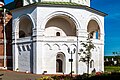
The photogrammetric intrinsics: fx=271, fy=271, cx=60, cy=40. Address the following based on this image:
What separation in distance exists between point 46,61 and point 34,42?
113 inches

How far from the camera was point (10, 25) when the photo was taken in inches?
1636

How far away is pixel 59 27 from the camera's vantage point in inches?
1485

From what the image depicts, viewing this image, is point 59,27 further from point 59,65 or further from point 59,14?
point 59,65

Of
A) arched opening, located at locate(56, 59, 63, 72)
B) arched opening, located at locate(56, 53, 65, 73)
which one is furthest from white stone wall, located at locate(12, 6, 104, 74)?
arched opening, located at locate(56, 59, 63, 72)

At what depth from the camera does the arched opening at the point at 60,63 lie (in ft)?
117

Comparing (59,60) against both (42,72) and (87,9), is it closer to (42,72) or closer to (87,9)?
(42,72)

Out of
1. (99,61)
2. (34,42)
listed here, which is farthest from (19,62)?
(99,61)

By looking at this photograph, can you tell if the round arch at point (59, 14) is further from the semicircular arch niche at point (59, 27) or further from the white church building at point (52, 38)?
the semicircular arch niche at point (59, 27)

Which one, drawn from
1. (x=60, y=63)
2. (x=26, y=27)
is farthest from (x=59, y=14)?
(x=26, y=27)

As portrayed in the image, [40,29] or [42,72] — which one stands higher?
[40,29]

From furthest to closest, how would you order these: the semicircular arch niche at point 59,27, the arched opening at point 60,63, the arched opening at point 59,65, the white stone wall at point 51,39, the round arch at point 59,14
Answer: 1. the semicircular arch niche at point 59,27
2. the arched opening at point 59,65
3. the arched opening at point 60,63
4. the round arch at point 59,14
5. the white stone wall at point 51,39

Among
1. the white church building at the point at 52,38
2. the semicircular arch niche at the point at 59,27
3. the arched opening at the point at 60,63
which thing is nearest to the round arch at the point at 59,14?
the white church building at the point at 52,38

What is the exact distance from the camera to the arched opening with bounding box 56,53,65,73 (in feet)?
117

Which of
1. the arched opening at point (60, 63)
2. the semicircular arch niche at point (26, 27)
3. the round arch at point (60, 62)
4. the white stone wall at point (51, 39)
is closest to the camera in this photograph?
the white stone wall at point (51, 39)
